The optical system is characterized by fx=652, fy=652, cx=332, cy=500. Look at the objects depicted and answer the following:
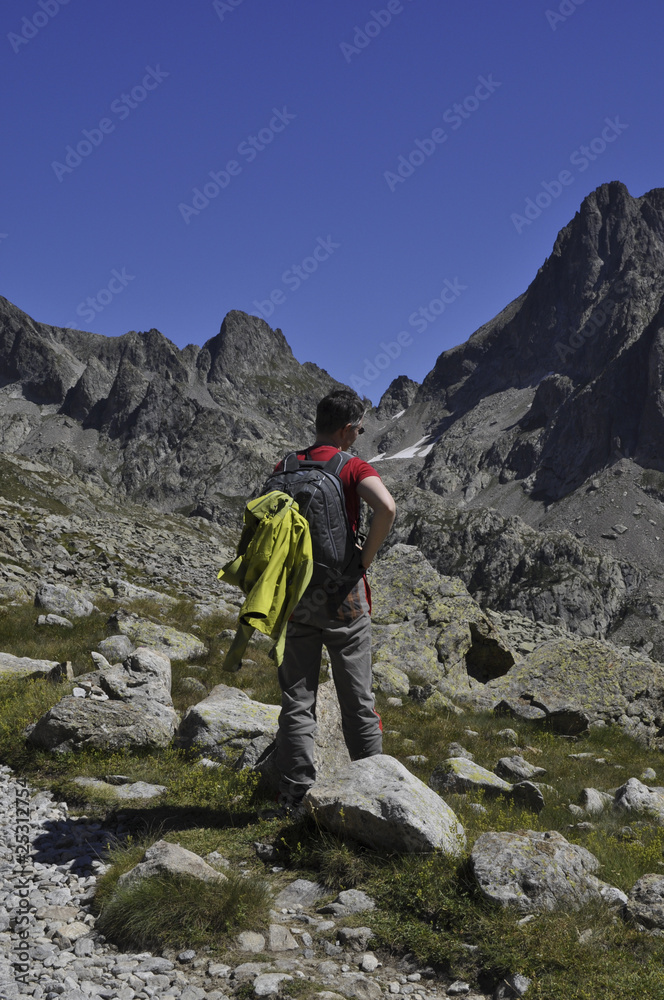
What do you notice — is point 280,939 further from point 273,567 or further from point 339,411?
point 339,411

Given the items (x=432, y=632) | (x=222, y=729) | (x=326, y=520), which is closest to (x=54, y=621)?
(x=222, y=729)

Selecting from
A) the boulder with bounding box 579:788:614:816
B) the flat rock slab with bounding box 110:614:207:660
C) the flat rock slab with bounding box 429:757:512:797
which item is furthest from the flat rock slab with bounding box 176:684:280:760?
the flat rock slab with bounding box 110:614:207:660

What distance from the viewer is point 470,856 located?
464cm

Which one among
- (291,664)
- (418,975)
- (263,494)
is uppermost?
(263,494)

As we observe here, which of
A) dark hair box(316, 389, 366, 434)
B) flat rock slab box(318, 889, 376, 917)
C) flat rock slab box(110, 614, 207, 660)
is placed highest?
dark hair box(316, 389, 366, 434)

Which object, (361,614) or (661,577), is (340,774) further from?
(661,577)

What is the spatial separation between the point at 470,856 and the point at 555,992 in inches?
43.5

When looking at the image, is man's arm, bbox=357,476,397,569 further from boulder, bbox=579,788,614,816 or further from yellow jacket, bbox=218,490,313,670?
boulder, bbox=579,788,614,816

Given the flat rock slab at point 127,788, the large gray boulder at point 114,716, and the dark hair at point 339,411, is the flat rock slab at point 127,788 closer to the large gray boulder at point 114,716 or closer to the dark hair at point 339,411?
the large gray boulder at point 114,716

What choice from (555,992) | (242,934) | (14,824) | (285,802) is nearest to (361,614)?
(285,802)

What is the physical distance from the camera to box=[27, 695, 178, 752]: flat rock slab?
7.26 metres

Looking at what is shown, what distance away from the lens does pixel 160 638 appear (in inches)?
502

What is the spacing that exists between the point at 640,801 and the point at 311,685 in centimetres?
464

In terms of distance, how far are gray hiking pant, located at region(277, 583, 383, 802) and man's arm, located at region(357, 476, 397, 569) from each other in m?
0.45
